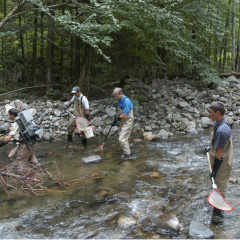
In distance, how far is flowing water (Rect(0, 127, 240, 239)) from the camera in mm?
3855

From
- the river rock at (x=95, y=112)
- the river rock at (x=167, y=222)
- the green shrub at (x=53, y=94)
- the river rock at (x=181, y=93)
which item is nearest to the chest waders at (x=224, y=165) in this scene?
the river rock at (x=167, y=222)

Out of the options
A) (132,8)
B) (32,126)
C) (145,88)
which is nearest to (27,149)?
(32,126)

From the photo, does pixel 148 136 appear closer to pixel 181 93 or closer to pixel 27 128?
pixel 181 93

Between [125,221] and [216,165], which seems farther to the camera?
[125,221]

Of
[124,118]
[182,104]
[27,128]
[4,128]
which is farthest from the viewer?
[182,104]

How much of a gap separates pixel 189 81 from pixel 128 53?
5.10m

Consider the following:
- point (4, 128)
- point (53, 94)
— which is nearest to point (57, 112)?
point (53, 94)

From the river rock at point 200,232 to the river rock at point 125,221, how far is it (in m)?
0.91

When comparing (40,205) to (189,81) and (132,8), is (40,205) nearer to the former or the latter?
(132,8)

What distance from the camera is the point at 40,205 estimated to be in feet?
15.1

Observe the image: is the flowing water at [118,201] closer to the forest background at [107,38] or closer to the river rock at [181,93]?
the forest background at [107,38]

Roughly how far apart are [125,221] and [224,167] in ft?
5.93

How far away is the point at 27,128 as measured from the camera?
514cm

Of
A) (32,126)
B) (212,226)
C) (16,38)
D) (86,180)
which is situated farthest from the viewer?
(16,38)
